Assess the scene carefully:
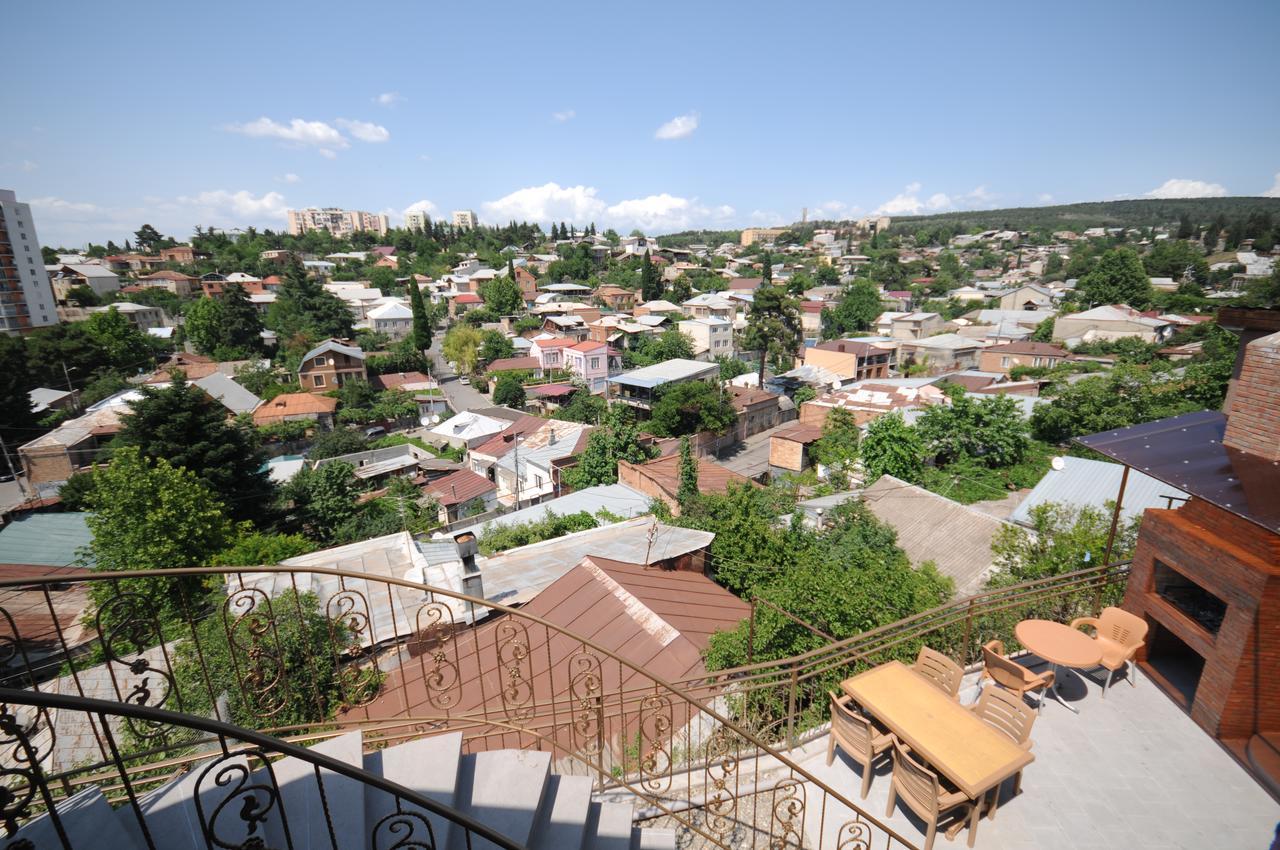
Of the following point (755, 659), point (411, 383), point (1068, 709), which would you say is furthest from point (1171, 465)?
point (411, 383)

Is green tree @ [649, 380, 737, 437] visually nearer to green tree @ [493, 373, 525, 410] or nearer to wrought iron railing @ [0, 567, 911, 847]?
green tree @ [493, 373, 525, 410]

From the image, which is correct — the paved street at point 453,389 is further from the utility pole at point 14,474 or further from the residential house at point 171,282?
the residential house at point 171,282

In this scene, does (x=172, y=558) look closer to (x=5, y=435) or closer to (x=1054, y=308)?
(x=5, y=435)

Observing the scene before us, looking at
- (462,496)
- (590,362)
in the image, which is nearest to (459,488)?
(462,496)

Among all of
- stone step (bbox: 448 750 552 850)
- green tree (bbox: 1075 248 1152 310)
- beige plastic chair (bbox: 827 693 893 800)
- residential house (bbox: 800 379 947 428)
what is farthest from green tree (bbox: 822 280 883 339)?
stone step (bbox: 448 750 552 850)

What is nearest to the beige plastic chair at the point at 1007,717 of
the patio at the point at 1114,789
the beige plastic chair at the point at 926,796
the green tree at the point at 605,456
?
the patio at the point at 1114,789

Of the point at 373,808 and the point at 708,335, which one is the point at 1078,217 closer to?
the point at 708,335
